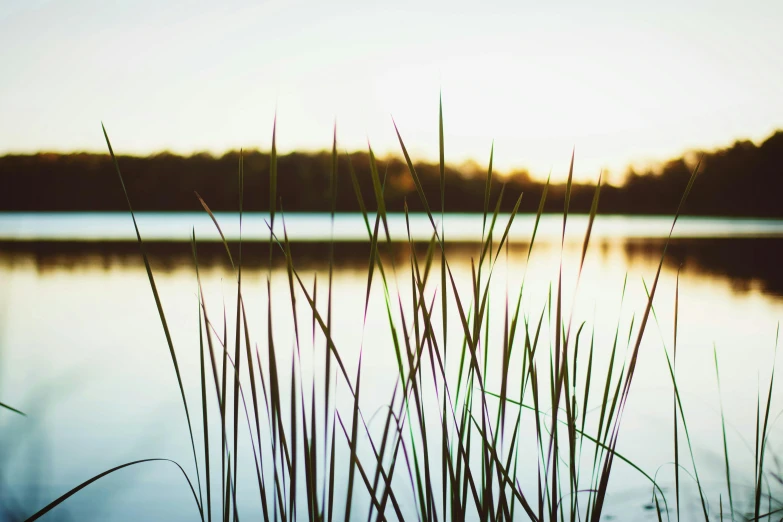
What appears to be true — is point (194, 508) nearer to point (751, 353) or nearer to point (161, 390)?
point (161, 390)

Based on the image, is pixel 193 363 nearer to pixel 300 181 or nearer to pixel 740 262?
pixel 740 262

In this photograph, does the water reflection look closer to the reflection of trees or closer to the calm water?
the reflection of trees

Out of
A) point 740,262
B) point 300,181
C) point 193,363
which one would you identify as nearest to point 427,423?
point 193,363

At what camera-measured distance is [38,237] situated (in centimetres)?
1883

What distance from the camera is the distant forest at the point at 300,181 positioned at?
21.5 meters

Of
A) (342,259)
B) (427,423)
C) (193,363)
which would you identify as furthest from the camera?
(342,259)

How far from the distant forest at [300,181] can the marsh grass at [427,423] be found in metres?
15.6

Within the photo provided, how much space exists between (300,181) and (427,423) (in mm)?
25936

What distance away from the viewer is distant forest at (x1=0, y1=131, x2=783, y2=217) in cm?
2150

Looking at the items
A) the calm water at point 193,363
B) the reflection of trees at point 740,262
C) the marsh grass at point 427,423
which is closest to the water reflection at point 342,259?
the reflection of trees at point 740,262

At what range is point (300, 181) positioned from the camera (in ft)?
92.5

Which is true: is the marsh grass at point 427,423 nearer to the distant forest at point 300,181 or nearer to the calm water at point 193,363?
the calm water at point 193,363

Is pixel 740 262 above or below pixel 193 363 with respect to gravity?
above

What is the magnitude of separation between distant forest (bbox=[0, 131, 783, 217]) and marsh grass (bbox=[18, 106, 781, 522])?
1562 cm
